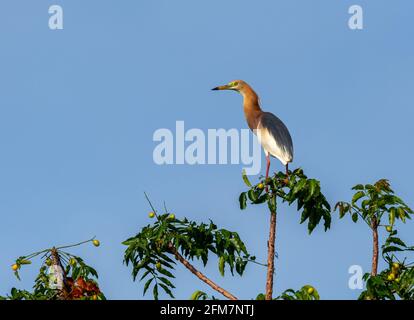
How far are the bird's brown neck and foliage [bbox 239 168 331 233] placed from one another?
14.8ft

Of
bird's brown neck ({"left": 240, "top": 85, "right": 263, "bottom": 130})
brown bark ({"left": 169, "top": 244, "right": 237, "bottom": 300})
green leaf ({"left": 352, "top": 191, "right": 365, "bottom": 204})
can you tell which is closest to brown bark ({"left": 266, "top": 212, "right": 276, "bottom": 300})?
brown bark ({"left": 169, "top": 244, "right": 237, "bottom": 300})

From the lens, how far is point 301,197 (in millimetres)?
10125

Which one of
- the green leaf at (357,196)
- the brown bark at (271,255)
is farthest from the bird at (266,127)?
the brown bark at (271,255)

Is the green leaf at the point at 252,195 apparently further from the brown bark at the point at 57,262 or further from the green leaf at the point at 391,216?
the brown bark at the point at 57,262

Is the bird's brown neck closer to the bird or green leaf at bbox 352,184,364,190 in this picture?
the bird

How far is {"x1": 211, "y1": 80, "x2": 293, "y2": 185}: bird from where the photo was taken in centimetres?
1330

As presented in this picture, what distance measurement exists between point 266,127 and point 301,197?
13.3ft

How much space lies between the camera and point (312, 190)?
9914 mm

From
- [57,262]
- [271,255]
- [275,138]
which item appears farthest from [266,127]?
[57,262]

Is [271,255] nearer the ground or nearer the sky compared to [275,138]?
nearer the ground

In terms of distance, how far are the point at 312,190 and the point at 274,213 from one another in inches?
18.4

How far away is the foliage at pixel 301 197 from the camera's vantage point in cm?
1002

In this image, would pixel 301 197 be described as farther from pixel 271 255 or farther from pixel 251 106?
pixel 251 106
